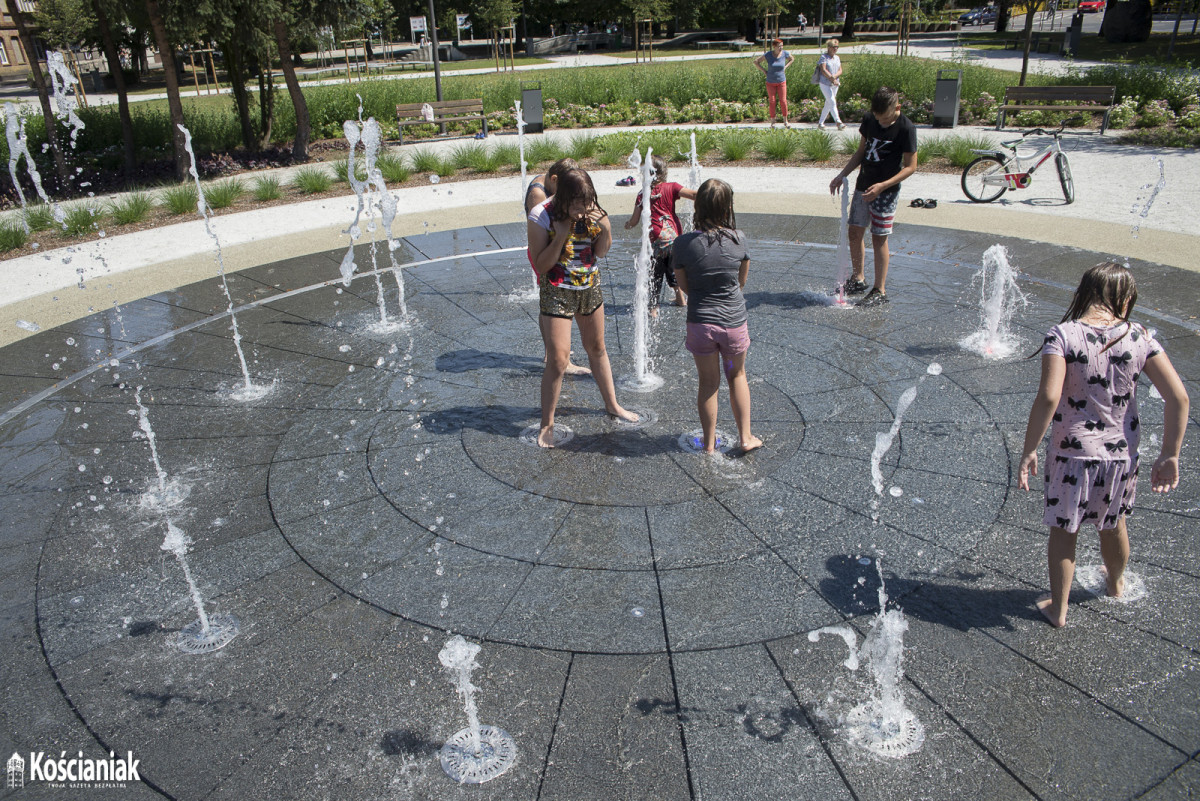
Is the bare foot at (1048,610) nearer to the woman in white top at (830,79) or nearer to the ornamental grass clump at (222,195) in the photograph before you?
the ornamental grass clump at (222,195)

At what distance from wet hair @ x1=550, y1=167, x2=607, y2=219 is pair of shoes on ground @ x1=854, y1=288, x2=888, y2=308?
3.62 metres

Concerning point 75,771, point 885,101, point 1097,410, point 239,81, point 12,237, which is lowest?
point 75,771

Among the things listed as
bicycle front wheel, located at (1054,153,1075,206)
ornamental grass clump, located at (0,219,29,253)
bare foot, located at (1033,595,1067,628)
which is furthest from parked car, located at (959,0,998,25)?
bare foot, located at (1033,595,1067,628)

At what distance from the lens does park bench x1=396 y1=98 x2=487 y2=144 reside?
60.5ft

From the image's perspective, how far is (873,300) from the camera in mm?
7195

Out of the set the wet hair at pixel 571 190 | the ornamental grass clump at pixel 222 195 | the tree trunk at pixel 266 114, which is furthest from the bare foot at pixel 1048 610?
the tree trunk at pixel 266 114

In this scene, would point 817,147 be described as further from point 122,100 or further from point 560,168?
point 122,100

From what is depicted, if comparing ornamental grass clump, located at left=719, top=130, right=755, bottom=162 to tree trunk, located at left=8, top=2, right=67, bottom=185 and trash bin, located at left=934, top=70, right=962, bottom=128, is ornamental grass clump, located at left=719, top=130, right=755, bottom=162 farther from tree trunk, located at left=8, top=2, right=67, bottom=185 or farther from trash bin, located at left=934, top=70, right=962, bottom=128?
tree trunk, located at left=8, top=2, right=67, bottom=185

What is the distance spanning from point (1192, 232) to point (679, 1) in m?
47.8

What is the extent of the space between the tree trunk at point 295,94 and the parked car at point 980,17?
171ft

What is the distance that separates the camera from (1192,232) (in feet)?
29.8

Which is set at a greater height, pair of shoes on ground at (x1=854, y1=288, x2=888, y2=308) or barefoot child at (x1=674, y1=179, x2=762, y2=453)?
barefoot child at (x1=674, y1=179, x2=762, y2=453)

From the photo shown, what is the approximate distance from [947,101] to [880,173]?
37.5ft

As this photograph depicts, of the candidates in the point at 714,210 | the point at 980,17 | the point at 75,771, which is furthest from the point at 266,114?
the point at 980,17
